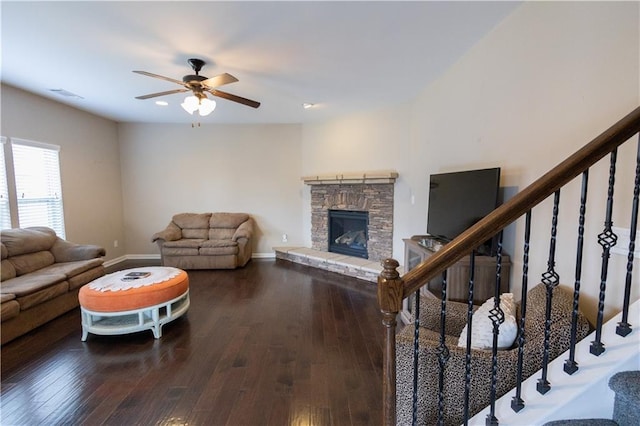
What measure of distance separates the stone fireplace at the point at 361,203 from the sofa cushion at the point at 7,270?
418cm

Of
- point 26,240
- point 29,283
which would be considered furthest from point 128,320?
point 26,240

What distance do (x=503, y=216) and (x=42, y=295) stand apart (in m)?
4.17

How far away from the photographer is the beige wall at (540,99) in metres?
1.41

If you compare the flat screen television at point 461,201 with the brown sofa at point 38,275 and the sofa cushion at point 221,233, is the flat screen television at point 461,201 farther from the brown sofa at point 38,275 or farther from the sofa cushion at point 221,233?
the brown sofa at point 38,275

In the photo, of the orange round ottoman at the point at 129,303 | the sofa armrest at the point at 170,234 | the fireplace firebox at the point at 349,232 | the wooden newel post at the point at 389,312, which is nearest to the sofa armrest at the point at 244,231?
the sofa armrest at the point at 170,234

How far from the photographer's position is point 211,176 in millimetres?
5980

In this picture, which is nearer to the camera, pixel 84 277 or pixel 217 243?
pixel 84 277

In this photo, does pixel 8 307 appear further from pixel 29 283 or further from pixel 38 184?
pixel 38 184

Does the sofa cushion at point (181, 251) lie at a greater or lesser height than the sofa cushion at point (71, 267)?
lesser

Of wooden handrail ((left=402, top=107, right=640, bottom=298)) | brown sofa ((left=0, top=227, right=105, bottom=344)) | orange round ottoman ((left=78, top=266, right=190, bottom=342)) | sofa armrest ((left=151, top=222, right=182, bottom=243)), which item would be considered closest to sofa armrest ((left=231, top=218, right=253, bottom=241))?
Answer: sofa armrest ((left=151, top=222, right=182, bottom=243))

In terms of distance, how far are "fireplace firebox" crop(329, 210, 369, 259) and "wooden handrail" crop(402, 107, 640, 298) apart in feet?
13.0

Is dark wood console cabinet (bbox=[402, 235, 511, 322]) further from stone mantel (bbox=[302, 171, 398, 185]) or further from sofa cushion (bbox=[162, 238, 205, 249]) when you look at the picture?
sofa cushion (bbox=[162, 238, 205, 249])

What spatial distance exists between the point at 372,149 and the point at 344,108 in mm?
824

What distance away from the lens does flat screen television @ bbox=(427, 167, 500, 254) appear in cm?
225
